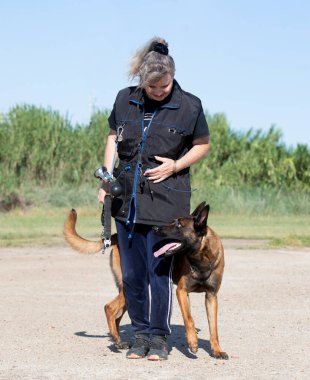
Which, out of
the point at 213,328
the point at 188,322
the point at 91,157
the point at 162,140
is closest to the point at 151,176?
the point at 162,140

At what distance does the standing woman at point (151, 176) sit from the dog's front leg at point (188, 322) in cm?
13

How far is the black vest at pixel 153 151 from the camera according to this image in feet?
24.8

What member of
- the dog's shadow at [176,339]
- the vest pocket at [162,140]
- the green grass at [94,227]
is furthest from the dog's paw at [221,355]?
the green grass at [94,227]

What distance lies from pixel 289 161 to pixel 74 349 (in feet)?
111

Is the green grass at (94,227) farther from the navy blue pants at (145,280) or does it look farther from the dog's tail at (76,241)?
the navy blue pants at (145,280)

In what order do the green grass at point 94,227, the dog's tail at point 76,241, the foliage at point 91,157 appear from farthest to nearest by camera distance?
the foliage at point 91,157 < the green grass at point 94,227 < the dog's tail at point 76,241

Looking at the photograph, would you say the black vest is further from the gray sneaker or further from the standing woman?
the gray sneaker

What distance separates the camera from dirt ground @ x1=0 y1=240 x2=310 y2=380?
7.23m

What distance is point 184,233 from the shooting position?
25.2ft

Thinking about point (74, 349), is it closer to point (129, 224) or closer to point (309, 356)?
point (129, 224)

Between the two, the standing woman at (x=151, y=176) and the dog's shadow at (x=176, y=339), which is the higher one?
the standing woman at (x=151, y=176)

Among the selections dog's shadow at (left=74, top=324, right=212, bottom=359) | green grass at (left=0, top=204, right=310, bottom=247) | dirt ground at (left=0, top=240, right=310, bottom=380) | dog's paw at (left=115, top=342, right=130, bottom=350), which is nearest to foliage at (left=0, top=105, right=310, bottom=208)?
green grass at (left=0, top=204, right=310, bottom=247)

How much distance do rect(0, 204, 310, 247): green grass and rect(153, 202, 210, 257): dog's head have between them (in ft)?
41.6


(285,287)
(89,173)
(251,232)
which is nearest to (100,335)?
(285,287)
